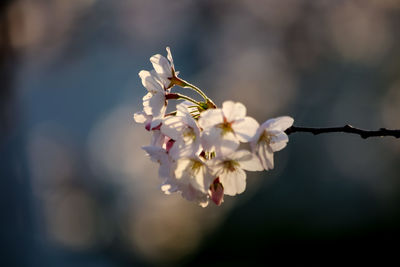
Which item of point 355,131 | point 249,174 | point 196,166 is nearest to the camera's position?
point 355,131

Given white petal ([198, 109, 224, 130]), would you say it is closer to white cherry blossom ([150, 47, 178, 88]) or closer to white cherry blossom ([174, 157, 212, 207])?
white cherry blossom ([174, 157, 212, 207])

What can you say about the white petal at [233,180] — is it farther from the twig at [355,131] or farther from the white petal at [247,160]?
Result: the twig at [355,131]

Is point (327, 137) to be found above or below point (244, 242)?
above

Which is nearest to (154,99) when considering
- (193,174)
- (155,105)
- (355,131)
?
(155,105)

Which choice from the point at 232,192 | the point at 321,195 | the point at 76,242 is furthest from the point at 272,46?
the point at 232,192

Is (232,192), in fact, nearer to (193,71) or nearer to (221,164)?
(221,164)

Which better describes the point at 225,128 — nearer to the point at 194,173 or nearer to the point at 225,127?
the point at 225,127
